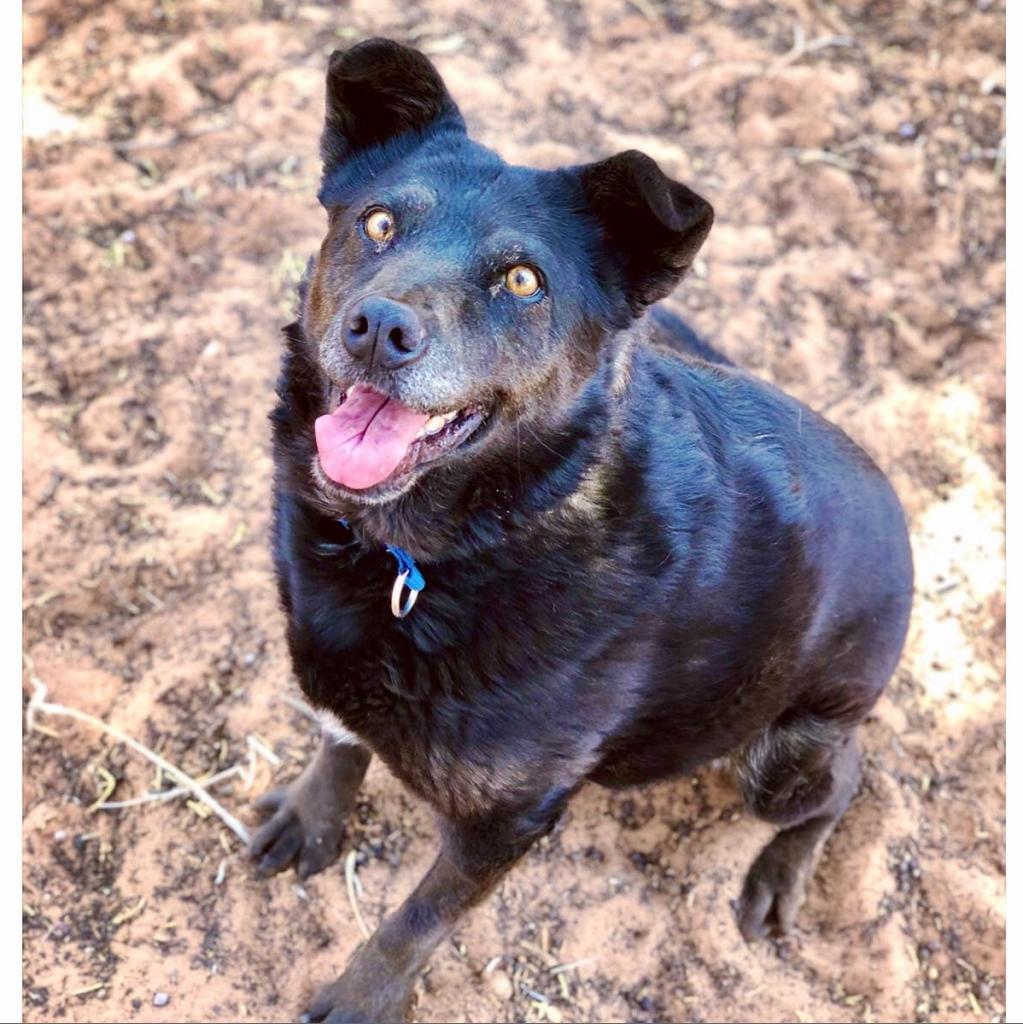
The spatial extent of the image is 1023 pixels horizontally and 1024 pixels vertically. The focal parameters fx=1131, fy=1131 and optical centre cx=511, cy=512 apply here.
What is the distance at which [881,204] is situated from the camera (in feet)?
19.1

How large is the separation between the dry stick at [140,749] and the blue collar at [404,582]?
140cm

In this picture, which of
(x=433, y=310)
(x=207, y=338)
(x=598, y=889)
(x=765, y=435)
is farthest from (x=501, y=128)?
(x=598, y=889)

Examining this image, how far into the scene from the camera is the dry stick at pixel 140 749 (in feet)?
13.0

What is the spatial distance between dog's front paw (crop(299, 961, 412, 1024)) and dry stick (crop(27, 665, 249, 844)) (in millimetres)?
638

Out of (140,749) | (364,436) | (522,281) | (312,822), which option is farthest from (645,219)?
(140,749)

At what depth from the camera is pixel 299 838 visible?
153 inches

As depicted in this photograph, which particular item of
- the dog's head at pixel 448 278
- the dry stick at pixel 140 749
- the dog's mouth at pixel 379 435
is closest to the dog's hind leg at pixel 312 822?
the dry stick at pixel 140 749

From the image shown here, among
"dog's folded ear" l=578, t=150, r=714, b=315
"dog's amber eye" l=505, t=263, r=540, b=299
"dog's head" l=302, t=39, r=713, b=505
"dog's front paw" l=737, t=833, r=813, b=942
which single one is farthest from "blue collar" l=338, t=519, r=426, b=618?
"dog's front paw" l=737, t=833, r=813, b=942

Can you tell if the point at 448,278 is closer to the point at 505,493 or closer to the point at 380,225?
the point at 380,225

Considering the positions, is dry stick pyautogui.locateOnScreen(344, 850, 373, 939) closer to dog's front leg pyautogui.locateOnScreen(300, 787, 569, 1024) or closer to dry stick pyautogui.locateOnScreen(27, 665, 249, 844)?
dog's front leg pyautogui.locateOnScreen(300, 787, 569, 1024)

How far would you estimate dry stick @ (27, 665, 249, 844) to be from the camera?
398 centimetres

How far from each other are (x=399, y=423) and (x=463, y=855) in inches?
51.3

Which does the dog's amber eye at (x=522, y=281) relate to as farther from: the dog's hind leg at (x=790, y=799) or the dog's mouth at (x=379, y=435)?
the dog's hind leg at (x=790, y=799)

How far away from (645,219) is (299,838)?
7.79 ft
